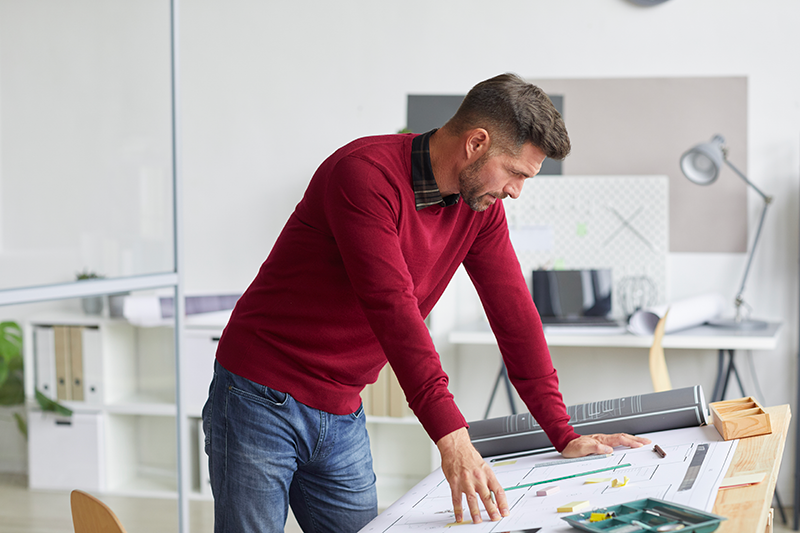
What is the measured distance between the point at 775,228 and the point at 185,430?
2548 mm

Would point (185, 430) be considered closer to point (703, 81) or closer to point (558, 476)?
point (558, 476)

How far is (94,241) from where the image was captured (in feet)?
5.57

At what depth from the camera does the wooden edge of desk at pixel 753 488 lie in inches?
33.6

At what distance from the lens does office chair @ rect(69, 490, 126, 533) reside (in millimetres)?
896

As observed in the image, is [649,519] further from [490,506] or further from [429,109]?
[429,109]

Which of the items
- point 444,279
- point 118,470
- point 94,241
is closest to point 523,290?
point 444,279

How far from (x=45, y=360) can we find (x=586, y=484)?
1234mm

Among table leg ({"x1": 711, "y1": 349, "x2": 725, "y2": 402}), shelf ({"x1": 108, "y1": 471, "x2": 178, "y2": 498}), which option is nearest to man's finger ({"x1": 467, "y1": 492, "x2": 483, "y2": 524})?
shelf ({"x1": 108, "y1": 471, "x2": 178, "y2": 498})

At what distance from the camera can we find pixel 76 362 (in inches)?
72.2

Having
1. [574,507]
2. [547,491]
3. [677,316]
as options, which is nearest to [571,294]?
[677,316]

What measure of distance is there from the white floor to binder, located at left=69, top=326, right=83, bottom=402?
253mm

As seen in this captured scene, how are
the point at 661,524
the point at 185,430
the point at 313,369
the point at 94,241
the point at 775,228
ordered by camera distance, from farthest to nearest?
the point at 775,228, the point at 185,430, the point at 94,241, the point at 313,369, the point at 661,524

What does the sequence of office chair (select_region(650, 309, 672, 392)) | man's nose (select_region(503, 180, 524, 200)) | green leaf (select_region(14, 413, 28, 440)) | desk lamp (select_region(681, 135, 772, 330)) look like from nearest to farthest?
man's nose (select_region(503, 180, 524, 200)) < green leaf (select_region(14, 413, 28, 440)) < office chair (select_region(650, 309, 672, 392)) < desk lamp (select_region(681, 135, 772, 330))

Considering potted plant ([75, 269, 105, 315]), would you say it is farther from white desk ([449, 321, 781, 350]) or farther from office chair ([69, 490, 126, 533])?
white desk ([449, 321, 781, 350])
